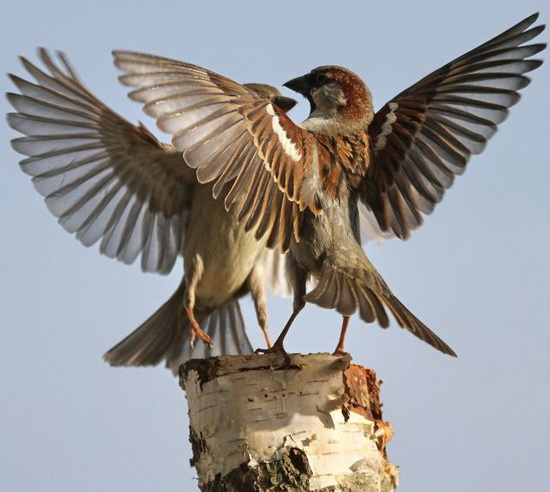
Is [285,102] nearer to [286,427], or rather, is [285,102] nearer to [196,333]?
[196,333]

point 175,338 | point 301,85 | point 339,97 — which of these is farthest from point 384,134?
point 175,338

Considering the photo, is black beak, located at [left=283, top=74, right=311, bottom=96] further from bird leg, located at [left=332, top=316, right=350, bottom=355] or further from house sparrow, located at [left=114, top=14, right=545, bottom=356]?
bird leg, located at [left=332, top=316, right=350, bottom=355]

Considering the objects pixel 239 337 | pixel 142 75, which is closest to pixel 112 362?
pixel 239 337

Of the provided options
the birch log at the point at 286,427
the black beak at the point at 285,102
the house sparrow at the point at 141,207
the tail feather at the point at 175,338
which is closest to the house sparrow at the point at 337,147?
the birch log at the point at 286,427

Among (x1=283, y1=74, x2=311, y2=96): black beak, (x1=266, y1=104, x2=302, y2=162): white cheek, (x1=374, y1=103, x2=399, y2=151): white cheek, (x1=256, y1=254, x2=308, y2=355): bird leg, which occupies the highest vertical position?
(x1=283, y1=74, x2=311, y2=96): black beak

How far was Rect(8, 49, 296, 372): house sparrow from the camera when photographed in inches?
223

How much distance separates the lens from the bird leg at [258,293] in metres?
5.89

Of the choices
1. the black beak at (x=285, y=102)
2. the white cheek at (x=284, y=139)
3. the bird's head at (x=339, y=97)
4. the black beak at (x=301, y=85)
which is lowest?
the white cheek at (x=284, y=139)

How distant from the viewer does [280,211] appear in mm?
4555

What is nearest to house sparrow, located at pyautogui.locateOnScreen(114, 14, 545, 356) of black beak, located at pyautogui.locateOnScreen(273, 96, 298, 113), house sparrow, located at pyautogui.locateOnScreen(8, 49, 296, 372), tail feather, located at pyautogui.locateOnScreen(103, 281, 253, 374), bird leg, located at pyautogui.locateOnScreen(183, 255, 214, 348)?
black beak, located at pyautogui.locateOnScreen(273, 96, 298, 113)

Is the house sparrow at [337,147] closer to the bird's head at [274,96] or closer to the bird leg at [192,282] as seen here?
the bird's head at [274,96]

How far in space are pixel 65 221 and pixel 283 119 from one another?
6.39 feet

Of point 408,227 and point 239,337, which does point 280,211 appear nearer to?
point 408,227

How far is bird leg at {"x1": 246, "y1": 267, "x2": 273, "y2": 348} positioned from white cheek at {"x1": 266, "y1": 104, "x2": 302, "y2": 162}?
147 cm
